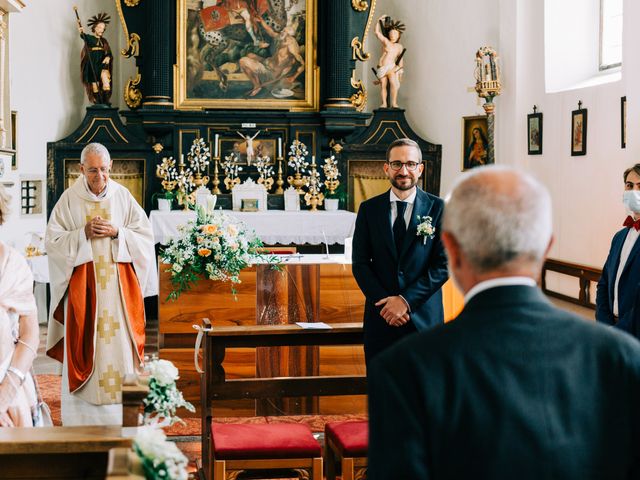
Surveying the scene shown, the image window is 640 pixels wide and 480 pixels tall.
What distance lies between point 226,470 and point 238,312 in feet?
7.83

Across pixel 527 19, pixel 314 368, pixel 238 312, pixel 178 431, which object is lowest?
pixel 178 431

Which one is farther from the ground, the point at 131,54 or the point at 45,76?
the point at 131,54

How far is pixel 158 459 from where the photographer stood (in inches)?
84.7

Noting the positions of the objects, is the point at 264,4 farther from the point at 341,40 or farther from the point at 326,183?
the point at 326,183

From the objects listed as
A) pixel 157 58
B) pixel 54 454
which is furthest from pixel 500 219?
pixel 157 58

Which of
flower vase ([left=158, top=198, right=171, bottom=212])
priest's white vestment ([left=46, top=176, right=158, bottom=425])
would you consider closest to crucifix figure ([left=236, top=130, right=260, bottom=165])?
flower vase ([left=158, top=198, right=171, bottom=212])

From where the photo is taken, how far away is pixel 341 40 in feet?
41.4

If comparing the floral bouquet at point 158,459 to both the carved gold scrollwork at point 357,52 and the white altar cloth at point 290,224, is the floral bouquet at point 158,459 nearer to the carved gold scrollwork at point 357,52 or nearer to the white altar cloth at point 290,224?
the white altar cloth at point 290,224

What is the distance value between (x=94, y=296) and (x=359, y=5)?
8102mm

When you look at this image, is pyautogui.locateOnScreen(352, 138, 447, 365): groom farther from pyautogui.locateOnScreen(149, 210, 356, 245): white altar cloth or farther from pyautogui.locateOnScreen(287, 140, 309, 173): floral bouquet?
pyautogui.locateOnScreen(287, 140, 309, 173): floral bouquet

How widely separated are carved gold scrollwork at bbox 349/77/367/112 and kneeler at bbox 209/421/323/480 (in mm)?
9206

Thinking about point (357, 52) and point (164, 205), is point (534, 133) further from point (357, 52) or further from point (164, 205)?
point (164, 205)

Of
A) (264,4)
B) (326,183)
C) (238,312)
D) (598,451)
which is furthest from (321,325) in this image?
(264,4)

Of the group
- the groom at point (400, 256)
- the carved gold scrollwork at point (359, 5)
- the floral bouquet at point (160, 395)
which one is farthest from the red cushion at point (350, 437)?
the carved gold scrollwork at point (359, 5)
